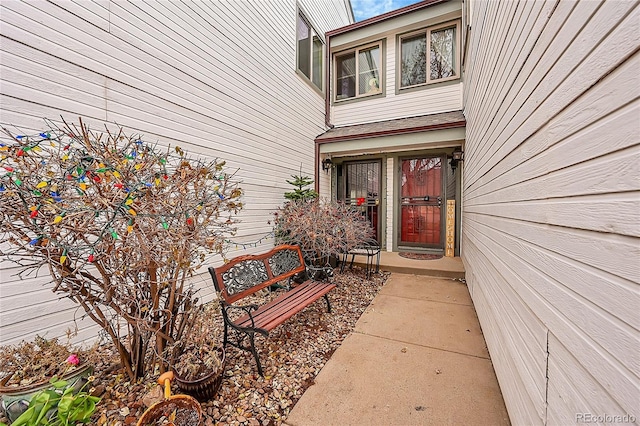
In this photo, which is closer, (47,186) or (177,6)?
(47,186)

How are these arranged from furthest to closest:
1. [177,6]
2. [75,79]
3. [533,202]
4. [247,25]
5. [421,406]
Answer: [247,25]
[177,6]
[75,79]
[421,406]
[533,202]

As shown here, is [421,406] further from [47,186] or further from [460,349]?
[47,186]

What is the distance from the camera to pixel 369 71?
285 inches

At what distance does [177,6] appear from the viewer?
11.5 ft

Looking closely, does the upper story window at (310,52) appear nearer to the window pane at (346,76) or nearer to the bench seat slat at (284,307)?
the window pane at (346,76)

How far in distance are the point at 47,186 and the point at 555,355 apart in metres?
2.83

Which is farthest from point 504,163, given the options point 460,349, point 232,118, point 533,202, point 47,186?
point 232,118

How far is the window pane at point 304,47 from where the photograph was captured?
252 inches

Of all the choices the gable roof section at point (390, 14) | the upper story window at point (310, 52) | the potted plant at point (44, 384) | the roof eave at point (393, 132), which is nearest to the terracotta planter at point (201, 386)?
the potted plant at point (44, 384)

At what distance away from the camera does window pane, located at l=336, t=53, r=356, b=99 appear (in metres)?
7.48

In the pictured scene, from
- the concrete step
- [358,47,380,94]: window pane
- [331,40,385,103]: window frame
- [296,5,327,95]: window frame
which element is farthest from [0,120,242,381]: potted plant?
[358,47,380,94]: window pane

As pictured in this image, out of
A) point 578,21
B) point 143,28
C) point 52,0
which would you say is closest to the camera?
point 578,21

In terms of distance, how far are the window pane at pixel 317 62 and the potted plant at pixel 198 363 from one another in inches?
264

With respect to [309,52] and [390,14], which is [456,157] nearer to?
[390,14]
